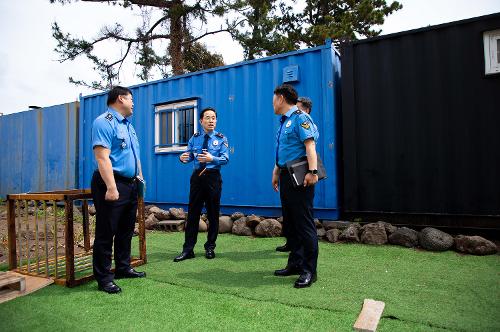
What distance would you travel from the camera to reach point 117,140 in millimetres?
2742

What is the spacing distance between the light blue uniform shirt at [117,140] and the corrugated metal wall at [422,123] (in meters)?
3.00

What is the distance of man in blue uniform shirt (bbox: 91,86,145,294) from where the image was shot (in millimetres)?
2596

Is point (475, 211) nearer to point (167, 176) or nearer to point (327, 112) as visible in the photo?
point (327, 112)

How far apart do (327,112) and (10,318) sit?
413 centimetres

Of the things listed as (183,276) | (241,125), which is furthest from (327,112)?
(183,276)

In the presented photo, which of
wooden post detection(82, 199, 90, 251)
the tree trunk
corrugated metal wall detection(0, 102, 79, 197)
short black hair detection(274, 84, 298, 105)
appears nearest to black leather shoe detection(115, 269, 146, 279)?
wooden post detection(82, 199, 90, 251)

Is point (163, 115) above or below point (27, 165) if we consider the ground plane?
above

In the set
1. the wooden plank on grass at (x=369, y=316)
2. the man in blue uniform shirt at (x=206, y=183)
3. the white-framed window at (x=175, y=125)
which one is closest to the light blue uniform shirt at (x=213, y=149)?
the man in blue uniform shirt at (x=206, y=183)

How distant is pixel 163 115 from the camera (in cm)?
653

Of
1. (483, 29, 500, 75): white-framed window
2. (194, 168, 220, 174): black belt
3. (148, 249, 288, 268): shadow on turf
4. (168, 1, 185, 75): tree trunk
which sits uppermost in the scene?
(168, 1, 185, 75): tree trunk

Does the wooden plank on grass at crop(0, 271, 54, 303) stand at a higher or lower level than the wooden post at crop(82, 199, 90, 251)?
lower

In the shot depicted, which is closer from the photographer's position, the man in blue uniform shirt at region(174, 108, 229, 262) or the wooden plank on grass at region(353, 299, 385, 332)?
the wooden plank on grass at region(353, 299, 385, 332)

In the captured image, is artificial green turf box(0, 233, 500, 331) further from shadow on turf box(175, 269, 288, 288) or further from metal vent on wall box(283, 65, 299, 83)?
metal vent on wall box(283, 65, 299, 83)

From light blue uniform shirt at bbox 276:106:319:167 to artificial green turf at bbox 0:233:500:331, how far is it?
42.8 inches
